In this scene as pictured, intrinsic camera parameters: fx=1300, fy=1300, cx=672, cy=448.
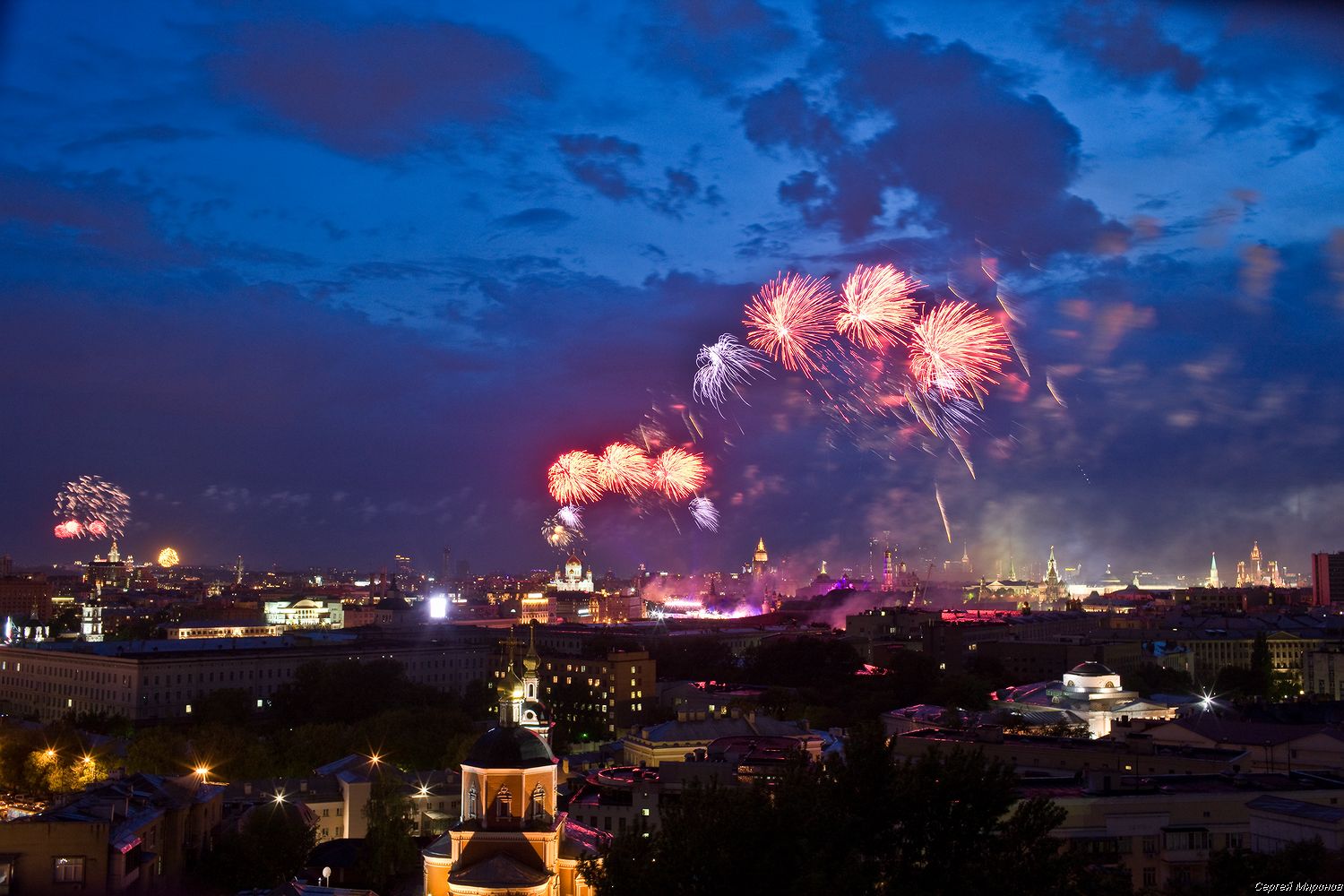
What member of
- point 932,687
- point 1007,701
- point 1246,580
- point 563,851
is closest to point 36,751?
point 563,851

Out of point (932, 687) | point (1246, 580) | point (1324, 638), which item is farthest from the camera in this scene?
point (1246, 580)

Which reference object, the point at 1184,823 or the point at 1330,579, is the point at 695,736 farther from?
the point at 1330,579

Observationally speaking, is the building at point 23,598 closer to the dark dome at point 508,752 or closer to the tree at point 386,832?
the tree at point 386,832

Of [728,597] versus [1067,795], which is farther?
[728,597]

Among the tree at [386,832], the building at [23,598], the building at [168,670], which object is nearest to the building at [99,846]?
the tree at [386,832]

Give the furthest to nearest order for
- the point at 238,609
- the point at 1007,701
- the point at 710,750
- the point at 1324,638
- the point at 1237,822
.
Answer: the point at 238,609 < the point at 1324,638 < the point at 1007,701 < the point at 710,750 < the point at 1237,822

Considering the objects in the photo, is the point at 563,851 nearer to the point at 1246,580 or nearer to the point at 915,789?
the point at 915,789
